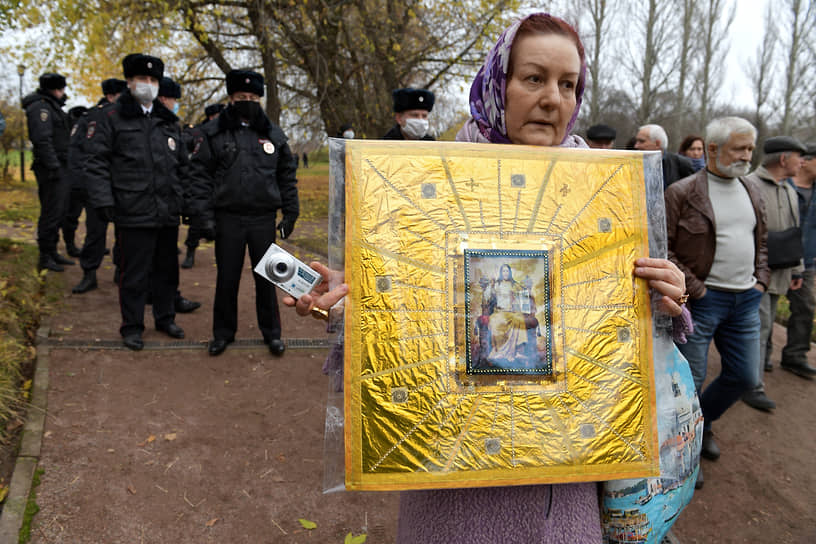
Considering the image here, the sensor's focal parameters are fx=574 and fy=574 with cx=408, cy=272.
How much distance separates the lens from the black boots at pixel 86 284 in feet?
22.1

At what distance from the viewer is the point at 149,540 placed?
2.85 metres

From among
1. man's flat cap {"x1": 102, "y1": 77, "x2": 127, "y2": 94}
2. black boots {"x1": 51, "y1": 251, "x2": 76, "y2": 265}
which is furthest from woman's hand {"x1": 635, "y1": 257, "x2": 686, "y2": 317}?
black boots {"x1": 51, "y1": 251, "x2": 76, "y2": 265}

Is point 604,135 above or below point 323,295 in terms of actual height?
above

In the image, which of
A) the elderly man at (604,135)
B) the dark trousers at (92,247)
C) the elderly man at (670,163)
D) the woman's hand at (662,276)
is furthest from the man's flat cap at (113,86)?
the woman's hand at (662,276)

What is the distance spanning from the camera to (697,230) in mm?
3615

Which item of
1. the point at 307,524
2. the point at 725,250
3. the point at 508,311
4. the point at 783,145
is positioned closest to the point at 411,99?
the point at 783,145

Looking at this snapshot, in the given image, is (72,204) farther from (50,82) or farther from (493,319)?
(493,319)

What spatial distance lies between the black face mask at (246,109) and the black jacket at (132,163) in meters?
0.90

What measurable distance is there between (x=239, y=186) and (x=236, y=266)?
0.73 m

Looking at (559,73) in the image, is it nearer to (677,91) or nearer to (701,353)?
A: (701,353)

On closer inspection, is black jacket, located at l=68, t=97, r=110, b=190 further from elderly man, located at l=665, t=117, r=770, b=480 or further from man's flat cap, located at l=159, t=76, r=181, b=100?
elderly man, located at l=665, t=117, r=770, b=480

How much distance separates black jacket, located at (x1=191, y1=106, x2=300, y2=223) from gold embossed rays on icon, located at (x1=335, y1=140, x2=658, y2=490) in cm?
382

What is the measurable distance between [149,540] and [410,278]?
242 centimetres

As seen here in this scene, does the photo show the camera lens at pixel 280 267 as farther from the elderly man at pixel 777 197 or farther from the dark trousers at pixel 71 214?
the dark trousers at pixel 71 214
